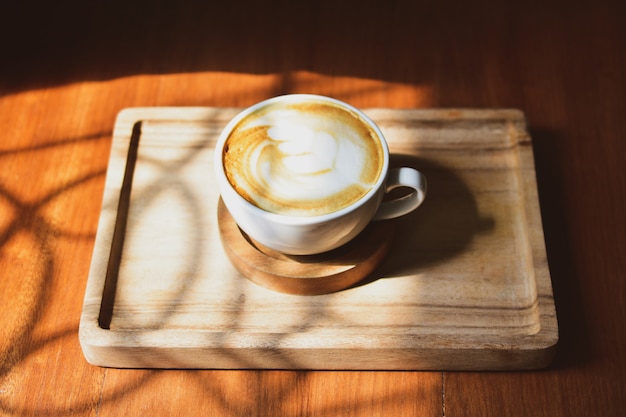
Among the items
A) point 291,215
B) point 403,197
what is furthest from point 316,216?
point 403,197

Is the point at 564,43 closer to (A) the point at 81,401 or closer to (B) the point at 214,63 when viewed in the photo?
(B) the point at 214,63

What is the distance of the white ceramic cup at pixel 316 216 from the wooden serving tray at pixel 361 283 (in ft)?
0.26

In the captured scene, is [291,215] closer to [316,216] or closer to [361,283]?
[316,216]

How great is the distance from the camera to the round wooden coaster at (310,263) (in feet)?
2.69

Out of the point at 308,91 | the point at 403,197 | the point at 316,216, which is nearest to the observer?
the point at 316,216

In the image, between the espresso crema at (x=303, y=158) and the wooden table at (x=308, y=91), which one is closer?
the espresso crema at (x=303, y=158)

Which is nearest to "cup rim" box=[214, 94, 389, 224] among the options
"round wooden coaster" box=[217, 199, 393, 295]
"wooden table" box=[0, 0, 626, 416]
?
"round wooden coaster" box=[217, 199, 393, 295]

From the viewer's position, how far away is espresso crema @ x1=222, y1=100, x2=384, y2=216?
76 cm

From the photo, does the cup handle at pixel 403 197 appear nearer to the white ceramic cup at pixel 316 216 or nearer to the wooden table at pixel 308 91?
the white ceramic cup at pixel 316 216

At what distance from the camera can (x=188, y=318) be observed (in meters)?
0.83

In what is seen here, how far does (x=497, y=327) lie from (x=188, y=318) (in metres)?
0.35

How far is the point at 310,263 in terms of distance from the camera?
0.83 meters

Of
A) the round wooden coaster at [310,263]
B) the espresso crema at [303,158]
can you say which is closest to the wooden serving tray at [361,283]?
the round wooden coaster at [310,263]

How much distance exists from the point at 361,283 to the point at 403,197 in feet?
0.37
